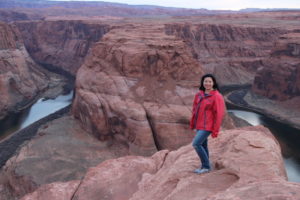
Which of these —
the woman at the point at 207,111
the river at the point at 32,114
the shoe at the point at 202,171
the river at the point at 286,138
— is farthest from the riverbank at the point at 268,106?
the woman at the point at 207,111

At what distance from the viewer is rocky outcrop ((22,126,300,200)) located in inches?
237

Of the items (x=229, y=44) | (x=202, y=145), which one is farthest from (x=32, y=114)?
(x=229, y=44)

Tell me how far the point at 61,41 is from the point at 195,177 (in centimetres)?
6761

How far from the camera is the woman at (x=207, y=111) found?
24.0 feet

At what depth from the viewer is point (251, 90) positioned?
160ft

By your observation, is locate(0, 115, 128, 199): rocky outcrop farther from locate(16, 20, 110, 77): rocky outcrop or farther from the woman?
locate(16, 20, 110, 77): rocky outcrop

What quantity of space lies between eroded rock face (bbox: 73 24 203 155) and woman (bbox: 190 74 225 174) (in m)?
13.6

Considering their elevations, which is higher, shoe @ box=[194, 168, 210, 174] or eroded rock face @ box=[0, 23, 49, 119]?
shoe @ box=[194, 168, 210, 174]

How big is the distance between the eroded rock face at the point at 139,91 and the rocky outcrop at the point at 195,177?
34.1 ft

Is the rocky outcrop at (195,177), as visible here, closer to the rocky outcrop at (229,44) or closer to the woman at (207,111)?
the woman at (207,111)

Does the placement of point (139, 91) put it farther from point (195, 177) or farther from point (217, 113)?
point (217, 113)

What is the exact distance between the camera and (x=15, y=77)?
43.9 meters

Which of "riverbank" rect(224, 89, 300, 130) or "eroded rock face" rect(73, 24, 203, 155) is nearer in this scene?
"eroded rock face" rect(73, 24, 203, 155)

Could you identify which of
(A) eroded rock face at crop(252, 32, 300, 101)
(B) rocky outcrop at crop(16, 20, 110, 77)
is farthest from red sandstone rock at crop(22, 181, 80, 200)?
(B) rocky outcrop at crop(16, 20, 110, 77)
